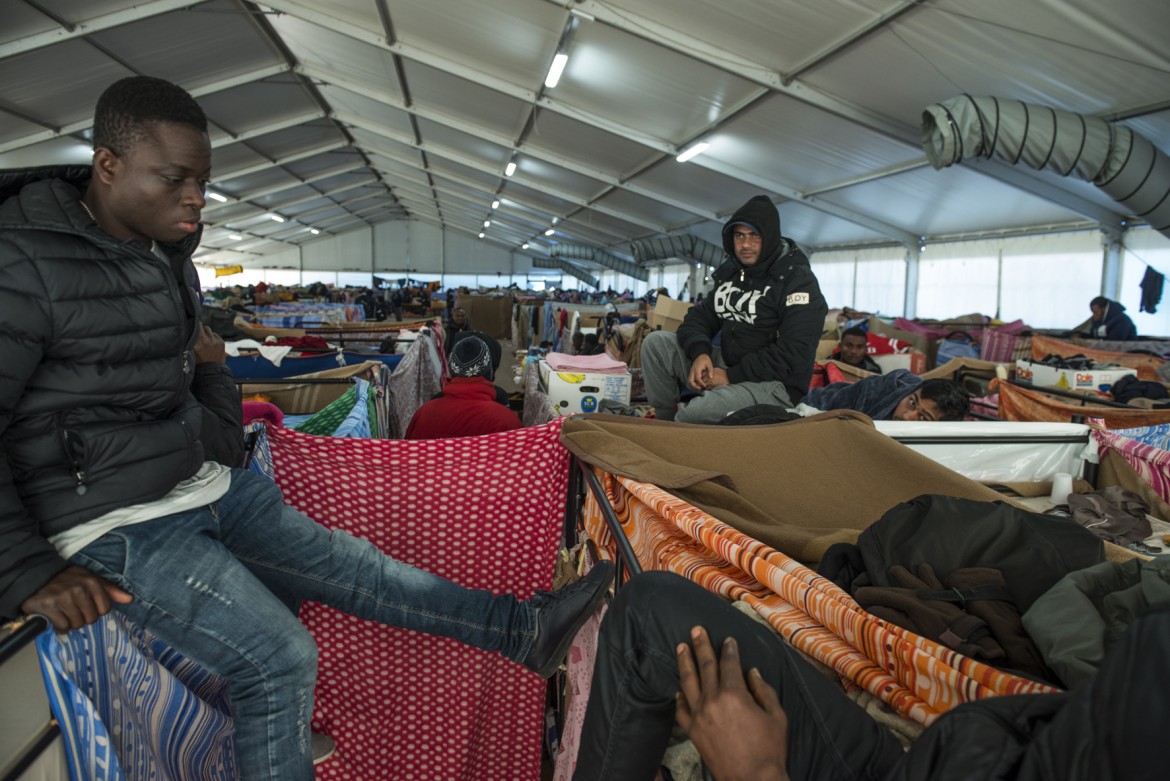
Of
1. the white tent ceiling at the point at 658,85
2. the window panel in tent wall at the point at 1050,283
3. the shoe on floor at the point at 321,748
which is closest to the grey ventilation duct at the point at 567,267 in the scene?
the white tent ceiling at the point at 658,85

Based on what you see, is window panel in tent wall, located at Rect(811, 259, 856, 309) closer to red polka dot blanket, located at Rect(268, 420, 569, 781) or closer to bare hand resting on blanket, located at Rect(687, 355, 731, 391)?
bare hand resting on blanket, located at Rect(687, 355, 731, 391)

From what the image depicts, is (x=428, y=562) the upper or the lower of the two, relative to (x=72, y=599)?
lower

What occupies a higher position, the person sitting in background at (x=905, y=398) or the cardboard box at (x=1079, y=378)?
the cardboard box at (x=1079, y=378)

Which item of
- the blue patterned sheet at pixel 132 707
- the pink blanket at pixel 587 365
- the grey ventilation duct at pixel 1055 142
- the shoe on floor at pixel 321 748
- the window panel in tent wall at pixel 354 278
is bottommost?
the shoe on floor at pixel 321 748

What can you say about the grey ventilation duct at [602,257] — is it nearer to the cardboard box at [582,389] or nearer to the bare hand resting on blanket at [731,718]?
the cardboard box at [582,389]

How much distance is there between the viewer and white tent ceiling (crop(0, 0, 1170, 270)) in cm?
718

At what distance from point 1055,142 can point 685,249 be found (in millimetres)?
15346

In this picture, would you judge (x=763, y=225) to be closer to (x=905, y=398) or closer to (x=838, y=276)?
(x=905, y=398)

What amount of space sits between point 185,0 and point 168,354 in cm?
1088

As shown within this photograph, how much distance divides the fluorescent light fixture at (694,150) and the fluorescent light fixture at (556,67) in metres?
3.06

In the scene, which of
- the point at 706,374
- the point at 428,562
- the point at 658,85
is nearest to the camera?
the point at 428,562

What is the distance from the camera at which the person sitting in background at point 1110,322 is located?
364 inches

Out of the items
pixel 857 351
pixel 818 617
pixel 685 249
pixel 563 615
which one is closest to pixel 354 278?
pixel 685 249

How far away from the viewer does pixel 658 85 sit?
10969 mm
